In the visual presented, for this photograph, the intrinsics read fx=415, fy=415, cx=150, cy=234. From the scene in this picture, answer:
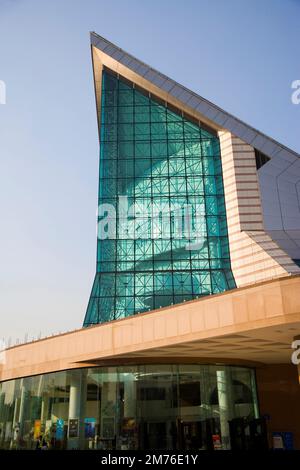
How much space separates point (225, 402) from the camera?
20047mm

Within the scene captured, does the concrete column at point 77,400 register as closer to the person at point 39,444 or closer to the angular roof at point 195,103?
the person at point 39,444

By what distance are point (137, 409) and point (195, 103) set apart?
30.9 meters

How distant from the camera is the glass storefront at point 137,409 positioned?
61.9 ft

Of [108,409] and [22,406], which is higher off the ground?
[22,406]

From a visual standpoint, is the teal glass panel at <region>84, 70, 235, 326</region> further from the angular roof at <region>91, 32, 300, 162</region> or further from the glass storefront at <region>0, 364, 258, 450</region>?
the glass storefront at <region>0, 364, 258, 450</region>

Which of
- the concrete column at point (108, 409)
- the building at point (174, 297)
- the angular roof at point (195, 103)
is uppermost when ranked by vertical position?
the angular roof at point (195, 103)

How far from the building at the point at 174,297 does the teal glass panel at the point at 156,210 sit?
0.36ft

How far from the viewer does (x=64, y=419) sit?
19781mm

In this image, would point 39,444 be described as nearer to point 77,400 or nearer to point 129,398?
point 77,400

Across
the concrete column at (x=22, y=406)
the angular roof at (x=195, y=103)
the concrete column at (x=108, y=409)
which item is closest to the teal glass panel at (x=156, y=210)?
the angular roof at (x=195, y=103)

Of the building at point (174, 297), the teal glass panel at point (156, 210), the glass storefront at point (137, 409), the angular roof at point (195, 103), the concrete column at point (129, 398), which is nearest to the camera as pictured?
the building at point (174, 297)

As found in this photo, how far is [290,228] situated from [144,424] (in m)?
21.6

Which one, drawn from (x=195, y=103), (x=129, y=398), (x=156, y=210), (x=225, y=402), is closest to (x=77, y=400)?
(x=129, y=398)

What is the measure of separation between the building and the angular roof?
0.13 meters
